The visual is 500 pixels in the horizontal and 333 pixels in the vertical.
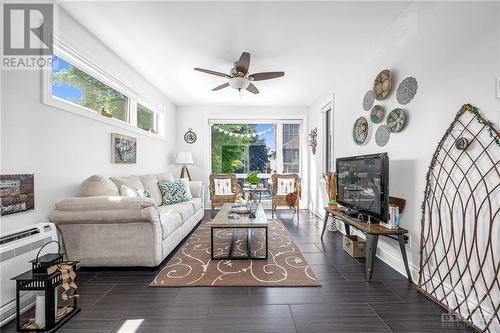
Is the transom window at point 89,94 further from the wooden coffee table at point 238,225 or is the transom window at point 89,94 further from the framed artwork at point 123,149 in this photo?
the wooden coffee table at point 238,225

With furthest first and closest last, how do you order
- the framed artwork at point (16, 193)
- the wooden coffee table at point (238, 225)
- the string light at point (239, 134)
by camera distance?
the string light at point (239, 134)
the wooden coffee table at point (238, 225)
the framed artwork at point (16, 193)

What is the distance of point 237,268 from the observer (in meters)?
2.53

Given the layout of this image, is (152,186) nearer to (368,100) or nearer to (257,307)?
(257,307)

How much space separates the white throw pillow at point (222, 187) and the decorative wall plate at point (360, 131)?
2.79 meters

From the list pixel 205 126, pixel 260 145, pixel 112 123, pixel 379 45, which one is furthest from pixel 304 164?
pixel 112 123

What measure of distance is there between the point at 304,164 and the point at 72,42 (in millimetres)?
4958

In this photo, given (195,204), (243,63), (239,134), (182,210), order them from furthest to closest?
(239,134), (195,204), (182,210), (243,63)

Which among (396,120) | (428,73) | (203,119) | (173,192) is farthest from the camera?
(203,119)

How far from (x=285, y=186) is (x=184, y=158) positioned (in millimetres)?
2377

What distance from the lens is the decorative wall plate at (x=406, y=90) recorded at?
7.49 feet

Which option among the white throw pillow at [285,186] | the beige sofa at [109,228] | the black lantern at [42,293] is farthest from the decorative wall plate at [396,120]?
the black lantern at [42,293]

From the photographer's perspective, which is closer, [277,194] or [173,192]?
[173,192]

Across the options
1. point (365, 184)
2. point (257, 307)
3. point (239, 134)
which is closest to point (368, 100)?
point (365, 184)

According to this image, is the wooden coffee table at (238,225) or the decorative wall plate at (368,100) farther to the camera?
the decorative wall plate at (368,100)
